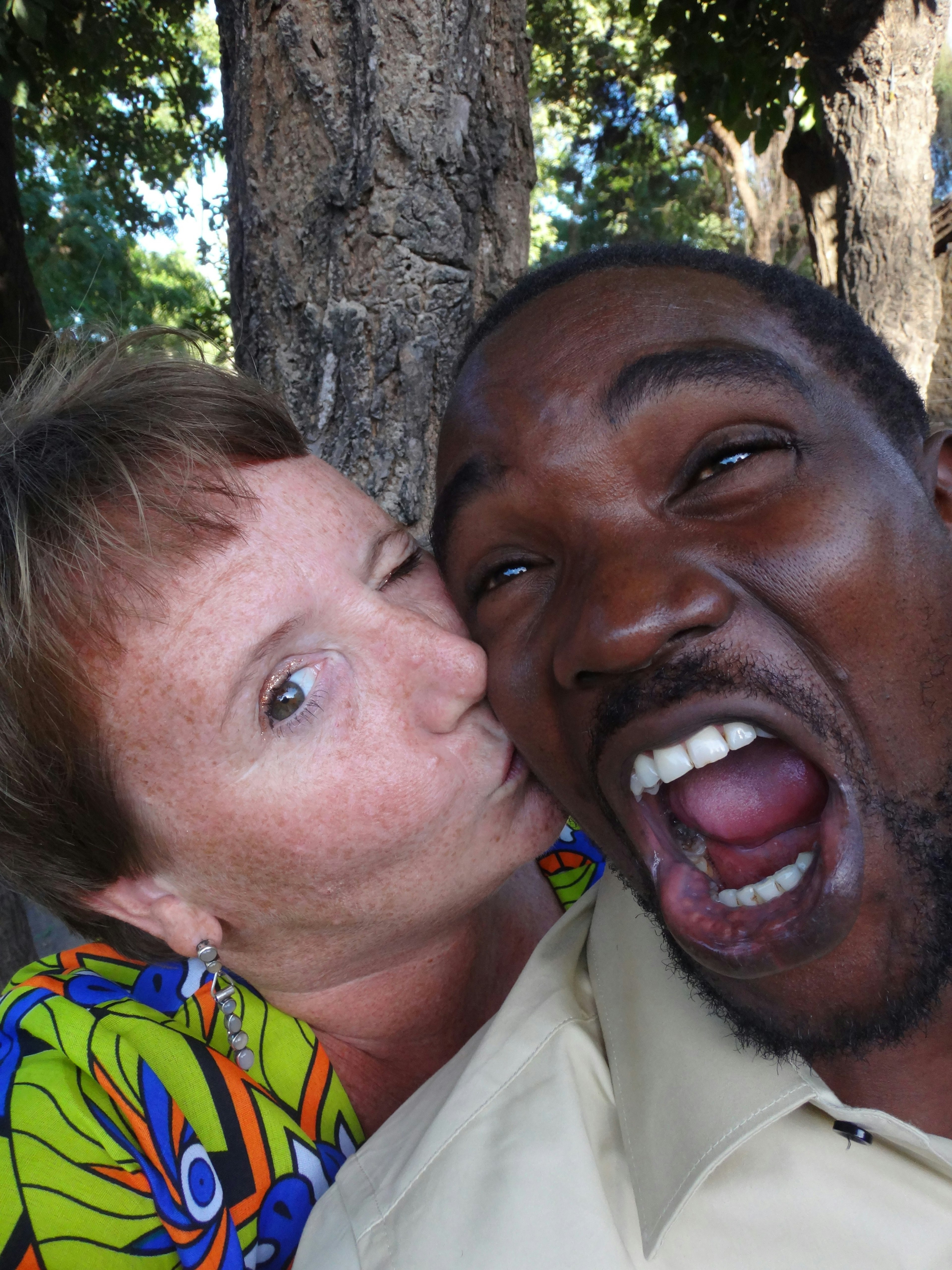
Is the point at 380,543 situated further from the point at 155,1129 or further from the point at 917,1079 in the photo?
the point at 917,1079

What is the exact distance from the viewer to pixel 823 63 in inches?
192

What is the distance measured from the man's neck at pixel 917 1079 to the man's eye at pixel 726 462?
976 millimetres

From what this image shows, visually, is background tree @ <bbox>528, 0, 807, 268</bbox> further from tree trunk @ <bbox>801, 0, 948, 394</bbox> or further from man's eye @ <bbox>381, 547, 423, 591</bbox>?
man's eye @ <bbox>381, 547, 423, 591</bbox>

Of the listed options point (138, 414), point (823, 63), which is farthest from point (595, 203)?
point (138, 414)

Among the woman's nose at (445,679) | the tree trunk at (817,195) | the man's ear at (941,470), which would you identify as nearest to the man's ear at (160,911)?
the woman's nose at (445,679)

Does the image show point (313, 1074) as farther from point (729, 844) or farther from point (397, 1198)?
point (729, 844)

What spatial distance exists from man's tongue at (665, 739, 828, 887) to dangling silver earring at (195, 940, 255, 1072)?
959mm

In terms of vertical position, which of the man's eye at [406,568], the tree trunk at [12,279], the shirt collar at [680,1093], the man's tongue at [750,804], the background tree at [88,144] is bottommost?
the shirt collar at [680,1093]

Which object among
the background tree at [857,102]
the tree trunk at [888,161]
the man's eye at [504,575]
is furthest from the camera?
the tree trunk at [888,161]

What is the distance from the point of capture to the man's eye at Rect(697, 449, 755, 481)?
1.60 metres

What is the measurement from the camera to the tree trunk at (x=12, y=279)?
4086 mm

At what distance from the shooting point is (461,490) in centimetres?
185

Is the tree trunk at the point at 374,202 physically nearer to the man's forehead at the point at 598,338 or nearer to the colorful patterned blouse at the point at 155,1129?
the man's forehead at the point at 598,338

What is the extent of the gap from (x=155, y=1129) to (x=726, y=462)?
59.2 inches
